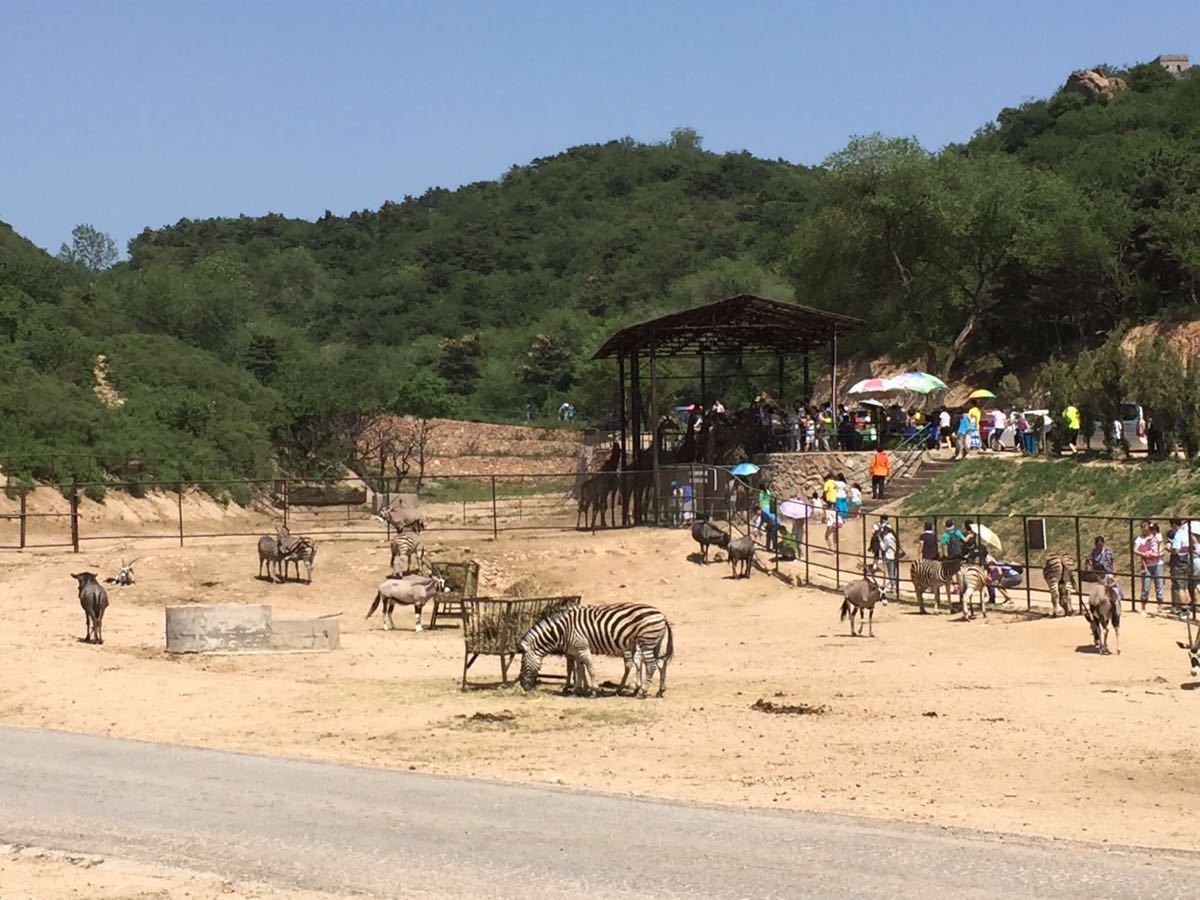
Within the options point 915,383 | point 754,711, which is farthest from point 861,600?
point 915,383

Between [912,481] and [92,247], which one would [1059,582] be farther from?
[92,247]

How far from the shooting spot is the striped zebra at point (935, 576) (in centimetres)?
2702

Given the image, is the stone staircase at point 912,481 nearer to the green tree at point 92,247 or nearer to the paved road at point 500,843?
the paved road at point 500,843

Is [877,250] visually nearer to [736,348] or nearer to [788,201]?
[736,348]

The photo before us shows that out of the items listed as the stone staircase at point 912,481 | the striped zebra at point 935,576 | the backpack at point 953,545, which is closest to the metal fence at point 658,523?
the backpack at point 953,545

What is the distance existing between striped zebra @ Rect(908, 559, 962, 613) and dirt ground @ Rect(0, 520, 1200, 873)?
47 cm

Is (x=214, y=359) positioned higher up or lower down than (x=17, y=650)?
higher up

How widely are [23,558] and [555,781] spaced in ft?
74.1

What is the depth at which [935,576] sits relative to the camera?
2700 cm

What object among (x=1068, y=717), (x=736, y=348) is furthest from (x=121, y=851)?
(x=736, y=348)

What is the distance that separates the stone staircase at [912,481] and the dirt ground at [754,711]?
10.4 m

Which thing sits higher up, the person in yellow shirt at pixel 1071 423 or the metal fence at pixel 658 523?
the person in yellow shirt at pixel 1071 423

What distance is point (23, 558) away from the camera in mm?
32688

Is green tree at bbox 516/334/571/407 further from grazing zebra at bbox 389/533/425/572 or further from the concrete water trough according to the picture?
the concrete water trough
